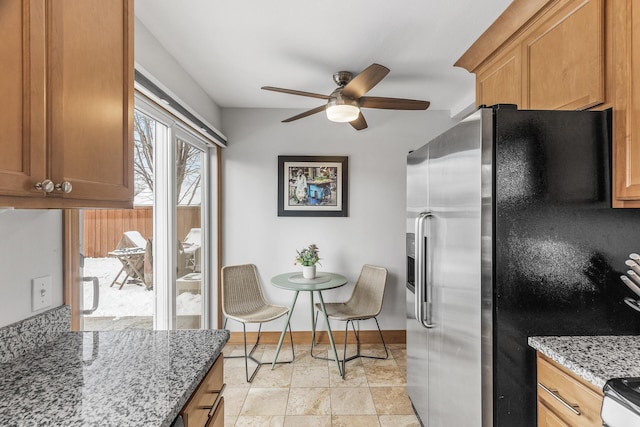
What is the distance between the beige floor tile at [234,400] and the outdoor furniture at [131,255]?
3.55 feet

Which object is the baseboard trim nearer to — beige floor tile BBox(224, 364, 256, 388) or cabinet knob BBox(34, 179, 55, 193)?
beige floor tile BBox(224, 364, 256, 388)

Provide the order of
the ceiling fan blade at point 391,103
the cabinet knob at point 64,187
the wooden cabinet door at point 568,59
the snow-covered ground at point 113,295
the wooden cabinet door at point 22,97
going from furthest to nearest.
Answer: the ceiling fan blade at point 391,103, the snow-covered ground at point 113,295, the wooden cabinet door at point 568,59, the cabinet knob at point 64,187, the wooden cabinet door at point 22,97

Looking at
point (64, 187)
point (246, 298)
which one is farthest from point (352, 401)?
point (64, 187)

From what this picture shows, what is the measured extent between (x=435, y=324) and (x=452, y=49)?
5.90 ft

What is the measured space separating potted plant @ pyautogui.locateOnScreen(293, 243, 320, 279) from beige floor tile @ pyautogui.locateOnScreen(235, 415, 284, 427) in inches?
48.2

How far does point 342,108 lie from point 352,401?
2.12 meters

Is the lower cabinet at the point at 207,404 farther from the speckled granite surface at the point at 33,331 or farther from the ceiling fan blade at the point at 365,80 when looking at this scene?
the ceiling fan blade at the point at 365,80

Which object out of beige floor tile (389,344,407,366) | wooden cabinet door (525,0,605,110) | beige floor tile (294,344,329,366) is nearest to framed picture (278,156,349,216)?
beige floor tile (294,344,329,366)

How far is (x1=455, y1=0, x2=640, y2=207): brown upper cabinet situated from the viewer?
1.25m

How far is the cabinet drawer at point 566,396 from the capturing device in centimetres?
109

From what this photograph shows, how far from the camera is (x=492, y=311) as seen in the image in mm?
1363

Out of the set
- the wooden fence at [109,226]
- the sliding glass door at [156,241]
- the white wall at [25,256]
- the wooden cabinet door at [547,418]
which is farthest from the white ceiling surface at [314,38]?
the wooden cabinet door at [547,418]

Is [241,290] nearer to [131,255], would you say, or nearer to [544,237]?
[131,255]

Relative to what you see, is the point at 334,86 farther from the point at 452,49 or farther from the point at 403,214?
the point at 403,214
